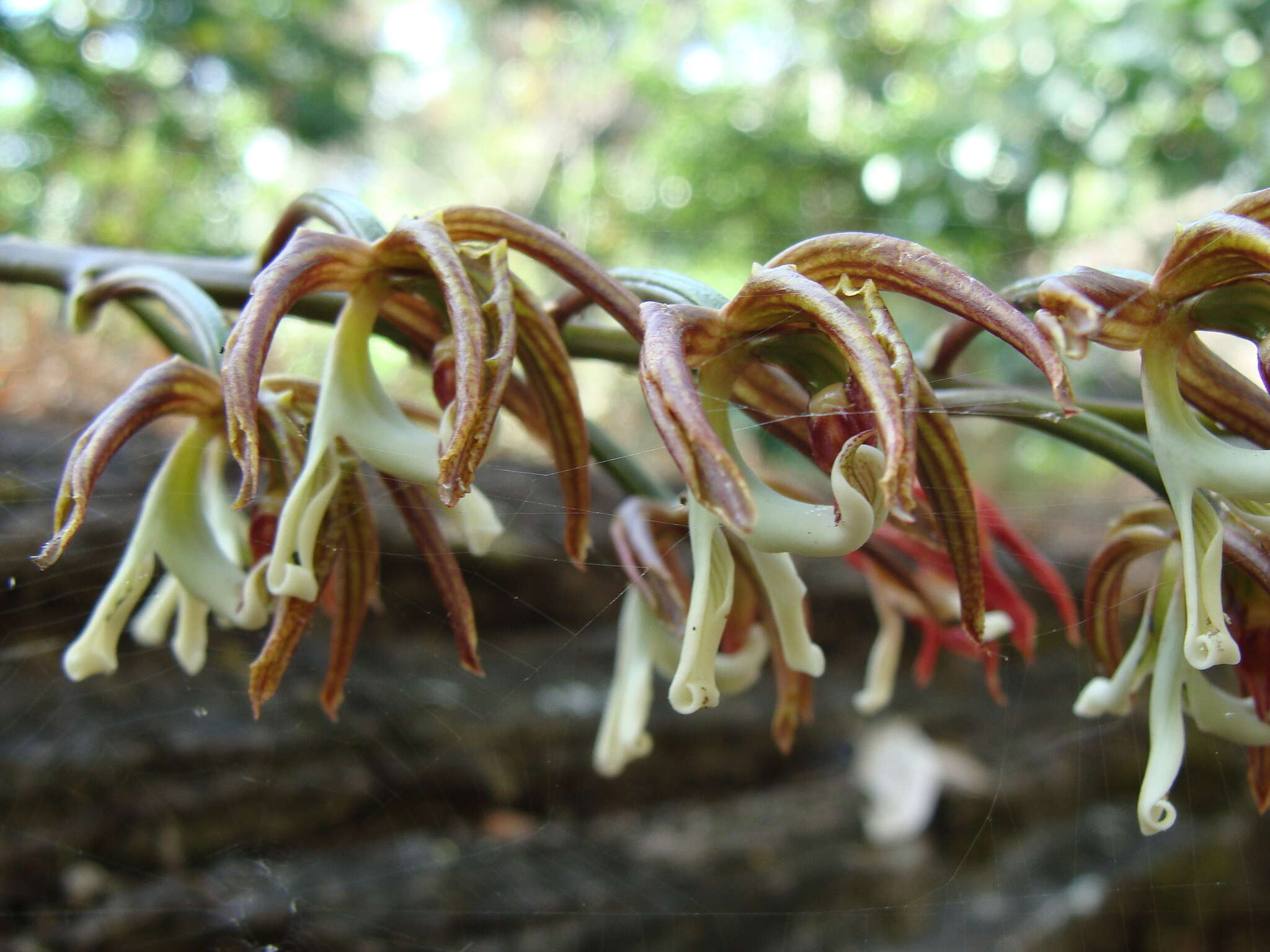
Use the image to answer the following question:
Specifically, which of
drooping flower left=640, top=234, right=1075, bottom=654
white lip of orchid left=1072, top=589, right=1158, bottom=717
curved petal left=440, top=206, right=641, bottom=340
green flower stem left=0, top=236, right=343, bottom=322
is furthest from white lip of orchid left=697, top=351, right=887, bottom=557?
green flower stem left=0, top=236, right=343, bottom=322

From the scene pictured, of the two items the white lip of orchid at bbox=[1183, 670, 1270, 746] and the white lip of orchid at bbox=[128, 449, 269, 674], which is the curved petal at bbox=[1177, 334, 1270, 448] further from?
the white lip of orchid at bbox=[128, 449, 269, 674]

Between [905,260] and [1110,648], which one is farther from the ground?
[905,260]

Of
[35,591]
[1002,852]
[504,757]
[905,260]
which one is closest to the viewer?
[905,260]

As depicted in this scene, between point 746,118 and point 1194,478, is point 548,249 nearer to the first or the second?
point 1194,478

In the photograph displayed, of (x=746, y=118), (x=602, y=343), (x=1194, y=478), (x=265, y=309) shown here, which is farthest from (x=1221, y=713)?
(x=746, y=118)

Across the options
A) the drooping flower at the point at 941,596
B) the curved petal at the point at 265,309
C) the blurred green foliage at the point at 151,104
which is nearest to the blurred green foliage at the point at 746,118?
the blurred green foliage at the point at 151,104

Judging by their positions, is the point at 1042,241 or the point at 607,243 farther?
the point at 607,243

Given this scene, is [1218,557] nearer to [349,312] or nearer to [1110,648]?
[1110,648]

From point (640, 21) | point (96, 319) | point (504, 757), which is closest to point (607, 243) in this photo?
point (640, 21)
